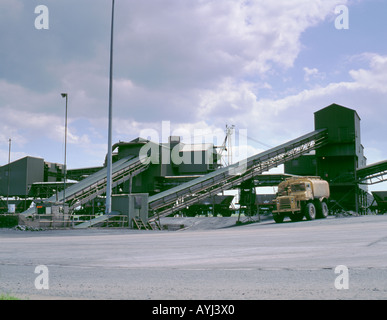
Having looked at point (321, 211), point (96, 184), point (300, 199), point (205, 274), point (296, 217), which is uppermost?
point (96, 184)

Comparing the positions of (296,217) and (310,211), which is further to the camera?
(296,217)

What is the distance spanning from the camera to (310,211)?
97.3ft

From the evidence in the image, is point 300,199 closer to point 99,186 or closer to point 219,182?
point 219,182

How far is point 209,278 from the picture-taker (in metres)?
6.82

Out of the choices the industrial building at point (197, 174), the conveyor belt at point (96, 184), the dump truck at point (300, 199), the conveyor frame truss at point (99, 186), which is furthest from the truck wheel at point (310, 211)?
the conveyor frame truss at point (99, 186)

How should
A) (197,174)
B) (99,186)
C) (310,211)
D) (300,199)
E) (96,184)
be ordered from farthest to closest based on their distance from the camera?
(197,174) < (99,186) < (96,184) < (300,199) < (310,211)

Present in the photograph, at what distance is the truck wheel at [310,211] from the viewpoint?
96.9 feet

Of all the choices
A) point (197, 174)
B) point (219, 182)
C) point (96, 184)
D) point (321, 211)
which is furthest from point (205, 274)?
point (197, 174)

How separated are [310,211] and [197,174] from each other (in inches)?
1169

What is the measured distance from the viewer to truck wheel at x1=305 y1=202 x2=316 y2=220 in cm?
2955

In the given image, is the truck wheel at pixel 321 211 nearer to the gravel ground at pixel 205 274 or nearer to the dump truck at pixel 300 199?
the dump truck at pixel 300 199
